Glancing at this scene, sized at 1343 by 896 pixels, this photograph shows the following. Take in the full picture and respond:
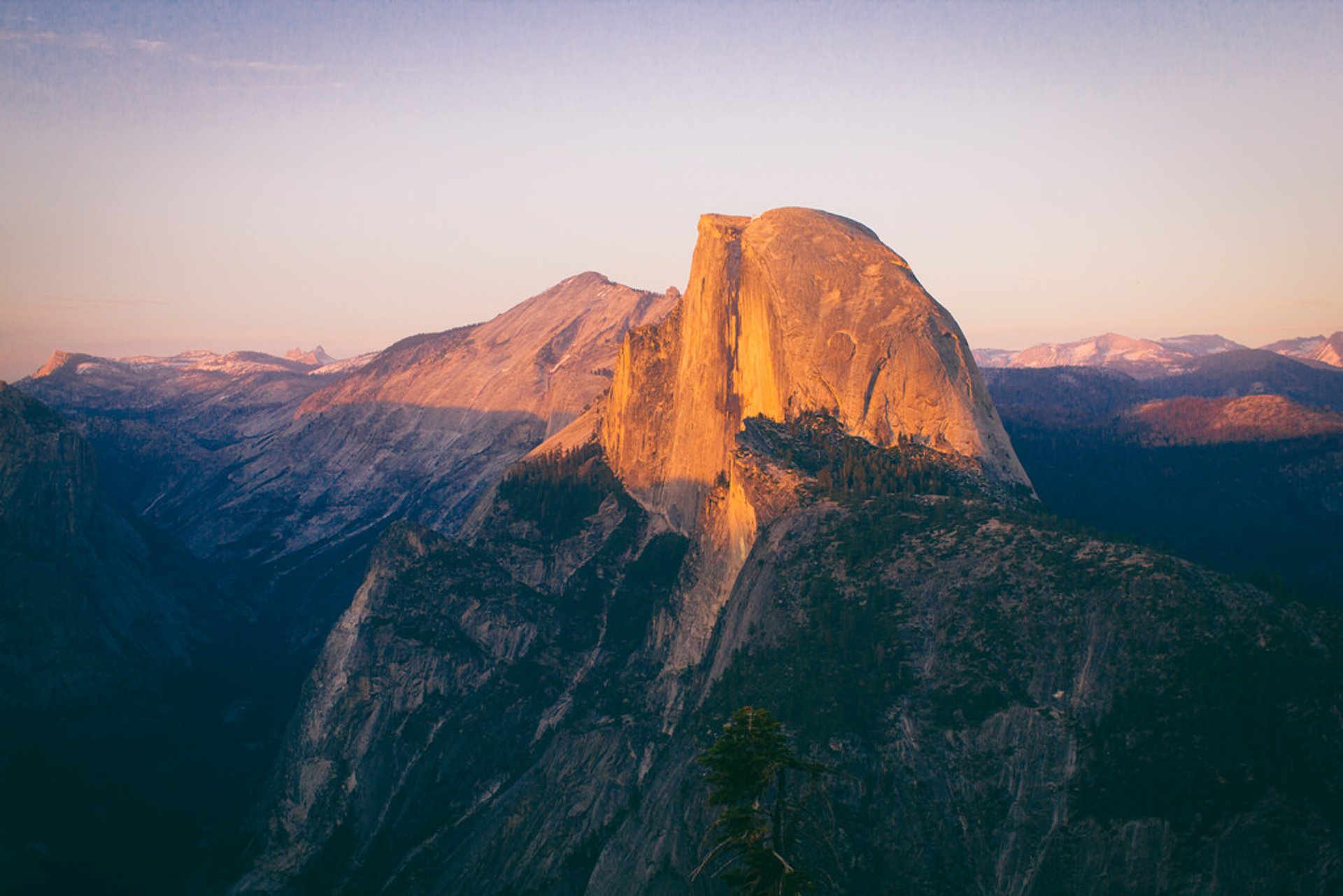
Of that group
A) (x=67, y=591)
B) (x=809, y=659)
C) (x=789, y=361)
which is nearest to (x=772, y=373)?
(x=789, y=361)

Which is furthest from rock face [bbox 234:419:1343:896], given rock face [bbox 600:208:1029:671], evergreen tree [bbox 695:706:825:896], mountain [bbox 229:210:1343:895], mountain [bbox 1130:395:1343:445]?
mountain [bbox 1130:395:1343:445]

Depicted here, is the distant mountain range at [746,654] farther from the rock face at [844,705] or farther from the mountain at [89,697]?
the mountain at [89,697]

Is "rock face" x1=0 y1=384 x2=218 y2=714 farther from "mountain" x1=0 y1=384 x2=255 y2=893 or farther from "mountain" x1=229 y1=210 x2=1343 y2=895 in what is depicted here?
"mountain" x1=229 y1=210 x2=1343 y2=895

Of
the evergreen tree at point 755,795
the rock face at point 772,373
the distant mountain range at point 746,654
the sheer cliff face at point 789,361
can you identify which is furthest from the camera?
the sheer cliff face at point 789,361

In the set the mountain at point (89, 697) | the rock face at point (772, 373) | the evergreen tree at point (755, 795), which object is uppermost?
the rock face at point (772, 373)

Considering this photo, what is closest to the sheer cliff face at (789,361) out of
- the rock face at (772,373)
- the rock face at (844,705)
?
the rock face at (772,373)

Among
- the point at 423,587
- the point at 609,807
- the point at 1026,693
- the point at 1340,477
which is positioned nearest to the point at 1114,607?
the point at 1026,693

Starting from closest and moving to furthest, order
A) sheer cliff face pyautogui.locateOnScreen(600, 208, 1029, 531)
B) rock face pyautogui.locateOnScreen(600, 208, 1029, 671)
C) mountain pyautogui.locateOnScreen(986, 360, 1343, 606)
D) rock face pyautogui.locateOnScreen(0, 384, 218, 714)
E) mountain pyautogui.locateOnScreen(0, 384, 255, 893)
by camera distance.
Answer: mountain pyautogui.locateOnScreen(0, 384, 255, 893) → rock face pyautogui.locateOnScreen(600, 208, 1029, 671) → sheer cliff face pyautogui.locateOnScreen(600, 208, 1029, 531) → rock face pyautogui.locateOnScreen(0, 384, 218, 714) → mountain pyautogui.locateOnScreen(986, 360, 1343, 606)

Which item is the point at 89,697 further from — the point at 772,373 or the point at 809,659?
the point at 809,659

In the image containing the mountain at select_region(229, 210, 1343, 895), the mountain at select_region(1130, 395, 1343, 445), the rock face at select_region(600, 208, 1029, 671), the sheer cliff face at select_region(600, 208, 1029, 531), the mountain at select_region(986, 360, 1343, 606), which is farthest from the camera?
the mountain at select_region(1130, 395, 1343, 445)
